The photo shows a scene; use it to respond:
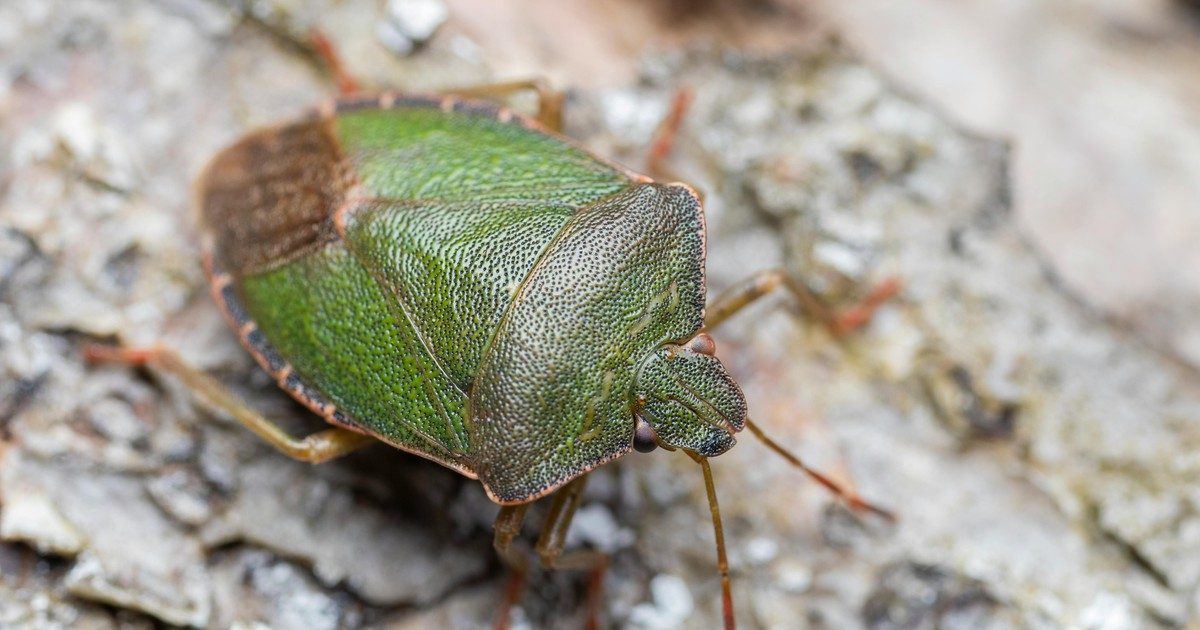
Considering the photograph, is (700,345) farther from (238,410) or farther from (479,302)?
(238,410)

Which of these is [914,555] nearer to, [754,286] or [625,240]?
[754,286]

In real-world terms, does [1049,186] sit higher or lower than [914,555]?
higher

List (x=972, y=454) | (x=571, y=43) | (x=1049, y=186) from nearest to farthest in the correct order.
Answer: (x=972, y=454)
(x=571, y=43)
(x=1049, y=186)

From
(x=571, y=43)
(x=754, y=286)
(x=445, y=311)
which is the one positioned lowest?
(x=754, y=286)

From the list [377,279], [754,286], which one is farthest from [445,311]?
[754,286]

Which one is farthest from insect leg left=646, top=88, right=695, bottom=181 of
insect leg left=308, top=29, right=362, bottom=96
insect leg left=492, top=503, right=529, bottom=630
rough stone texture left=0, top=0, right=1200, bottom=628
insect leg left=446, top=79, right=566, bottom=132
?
insect leg left=492, top=503, right=529, bottom=630

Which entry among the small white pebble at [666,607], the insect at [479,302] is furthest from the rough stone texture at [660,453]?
the insect at [479,302]

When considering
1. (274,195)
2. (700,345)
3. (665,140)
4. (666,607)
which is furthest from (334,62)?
(666,607)

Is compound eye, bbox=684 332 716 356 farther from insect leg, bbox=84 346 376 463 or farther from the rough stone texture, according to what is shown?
insect leg, bbox=84 346 376 463
